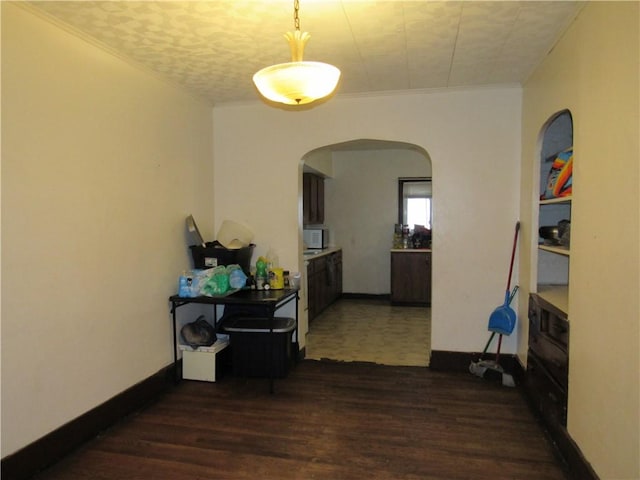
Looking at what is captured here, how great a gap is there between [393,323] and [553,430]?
2.96m

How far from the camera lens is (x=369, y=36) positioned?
8.50 feet

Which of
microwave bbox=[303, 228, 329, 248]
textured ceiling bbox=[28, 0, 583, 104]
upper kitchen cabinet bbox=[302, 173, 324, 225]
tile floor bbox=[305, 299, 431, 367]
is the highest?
textured ceiling bbox=[28, 0, 583, 104]

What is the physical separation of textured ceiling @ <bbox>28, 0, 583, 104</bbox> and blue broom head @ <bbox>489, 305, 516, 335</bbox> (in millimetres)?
1844

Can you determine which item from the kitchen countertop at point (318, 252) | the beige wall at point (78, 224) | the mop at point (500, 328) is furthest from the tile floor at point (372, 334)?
the beige wall at point (78, 224)

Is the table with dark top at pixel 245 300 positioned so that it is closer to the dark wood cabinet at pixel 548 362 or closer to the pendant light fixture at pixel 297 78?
the pendant light fixture at pixel 297 78

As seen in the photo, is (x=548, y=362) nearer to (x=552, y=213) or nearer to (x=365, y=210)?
(x=552, y=213)

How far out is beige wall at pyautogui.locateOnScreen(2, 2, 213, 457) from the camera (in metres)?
2.12

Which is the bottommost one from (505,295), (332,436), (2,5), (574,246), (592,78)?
(332,436)

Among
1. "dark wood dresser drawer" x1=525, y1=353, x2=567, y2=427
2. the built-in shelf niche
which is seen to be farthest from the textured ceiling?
"dark wood dresser drawer" x1=525, y1=353, x2=567, y2=427

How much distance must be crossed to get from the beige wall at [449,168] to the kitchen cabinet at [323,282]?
1.48 meters

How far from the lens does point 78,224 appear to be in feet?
8.21

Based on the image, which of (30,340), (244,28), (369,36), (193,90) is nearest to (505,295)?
(369,36)

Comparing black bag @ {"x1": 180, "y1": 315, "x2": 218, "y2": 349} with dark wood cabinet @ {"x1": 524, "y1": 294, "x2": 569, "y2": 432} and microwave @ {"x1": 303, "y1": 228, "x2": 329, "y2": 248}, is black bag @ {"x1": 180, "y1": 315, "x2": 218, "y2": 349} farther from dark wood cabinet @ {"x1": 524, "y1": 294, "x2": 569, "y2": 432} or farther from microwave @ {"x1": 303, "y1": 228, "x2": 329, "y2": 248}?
microwave @ {"x1": 303, "y1": 228, "x2": 329, "y2": 248}

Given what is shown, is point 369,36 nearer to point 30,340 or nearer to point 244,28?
point 244,28
